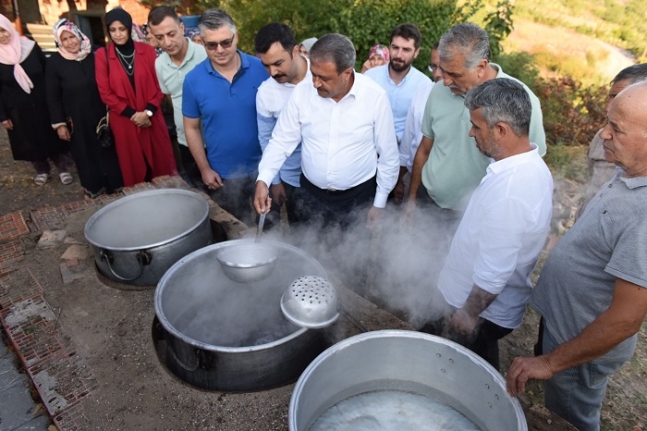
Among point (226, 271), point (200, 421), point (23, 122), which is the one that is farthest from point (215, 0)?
point (200, 421)

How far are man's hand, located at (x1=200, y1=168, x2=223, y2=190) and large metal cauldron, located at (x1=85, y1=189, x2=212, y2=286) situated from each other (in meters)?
0.51

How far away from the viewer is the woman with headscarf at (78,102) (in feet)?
13.6

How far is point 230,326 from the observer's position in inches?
96.9

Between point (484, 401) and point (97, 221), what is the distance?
8.38 feet

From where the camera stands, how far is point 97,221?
2.86 m

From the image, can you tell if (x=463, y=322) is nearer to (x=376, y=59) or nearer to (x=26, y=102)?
(x=376, y=59)

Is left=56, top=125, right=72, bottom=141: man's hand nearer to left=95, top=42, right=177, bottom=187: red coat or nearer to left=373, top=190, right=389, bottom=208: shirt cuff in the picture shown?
left=95, top=42, right=177, bottom=187: red coat

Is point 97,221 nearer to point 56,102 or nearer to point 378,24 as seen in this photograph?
point 56,102

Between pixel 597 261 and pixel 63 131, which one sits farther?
pixel 63 131

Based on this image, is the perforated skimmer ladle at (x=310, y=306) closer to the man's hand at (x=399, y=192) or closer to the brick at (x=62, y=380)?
the brick at (x=62, y=380)

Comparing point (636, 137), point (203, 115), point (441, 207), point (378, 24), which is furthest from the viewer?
point (378, 24)

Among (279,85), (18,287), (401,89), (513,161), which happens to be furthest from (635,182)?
(18,287)

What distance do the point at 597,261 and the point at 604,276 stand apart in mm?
69

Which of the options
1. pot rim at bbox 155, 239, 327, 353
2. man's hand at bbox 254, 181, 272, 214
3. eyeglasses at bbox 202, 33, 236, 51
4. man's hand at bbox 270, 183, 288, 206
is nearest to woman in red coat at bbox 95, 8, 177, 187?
eyeglasses at bbox 202, 33, 236, 51
